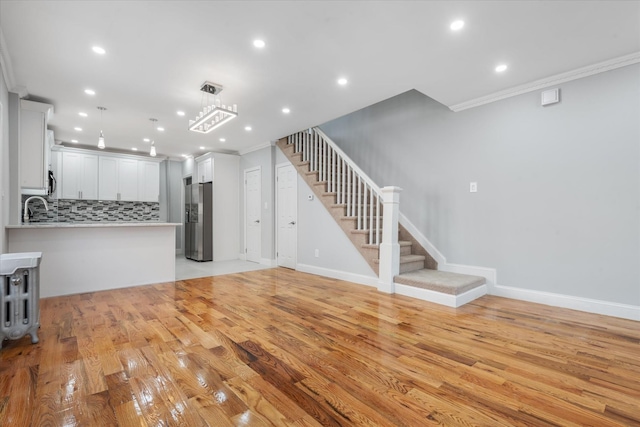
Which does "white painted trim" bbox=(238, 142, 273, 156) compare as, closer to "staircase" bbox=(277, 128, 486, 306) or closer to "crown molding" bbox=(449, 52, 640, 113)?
"staircase" bbox=(277, 128, 486, 306)

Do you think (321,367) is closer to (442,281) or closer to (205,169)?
(442,281)

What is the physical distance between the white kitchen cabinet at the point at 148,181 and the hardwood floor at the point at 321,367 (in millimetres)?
4400

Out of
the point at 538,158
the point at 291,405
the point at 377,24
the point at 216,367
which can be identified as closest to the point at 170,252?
the point at 216,367

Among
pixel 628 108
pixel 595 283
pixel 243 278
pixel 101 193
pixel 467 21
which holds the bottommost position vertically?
pixel 243 278

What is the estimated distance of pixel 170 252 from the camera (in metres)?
4.63

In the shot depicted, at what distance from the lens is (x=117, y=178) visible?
689 cm

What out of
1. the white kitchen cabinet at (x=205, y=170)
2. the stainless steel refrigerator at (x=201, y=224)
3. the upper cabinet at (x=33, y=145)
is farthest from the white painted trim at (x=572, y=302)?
the upper cabinet at (x=33, y=145)

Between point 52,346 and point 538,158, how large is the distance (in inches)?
195

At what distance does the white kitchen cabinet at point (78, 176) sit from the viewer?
20.6ft

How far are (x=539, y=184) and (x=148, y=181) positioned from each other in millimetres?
7735

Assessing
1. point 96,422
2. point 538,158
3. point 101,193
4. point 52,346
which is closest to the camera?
point 96,422

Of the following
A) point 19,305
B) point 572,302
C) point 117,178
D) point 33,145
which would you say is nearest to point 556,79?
point 572,302

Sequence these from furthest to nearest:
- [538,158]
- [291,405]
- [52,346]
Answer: [538,158]
[52,346]
[291,405]

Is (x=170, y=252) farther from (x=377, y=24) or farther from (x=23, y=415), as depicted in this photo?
(x=377, y=24)
